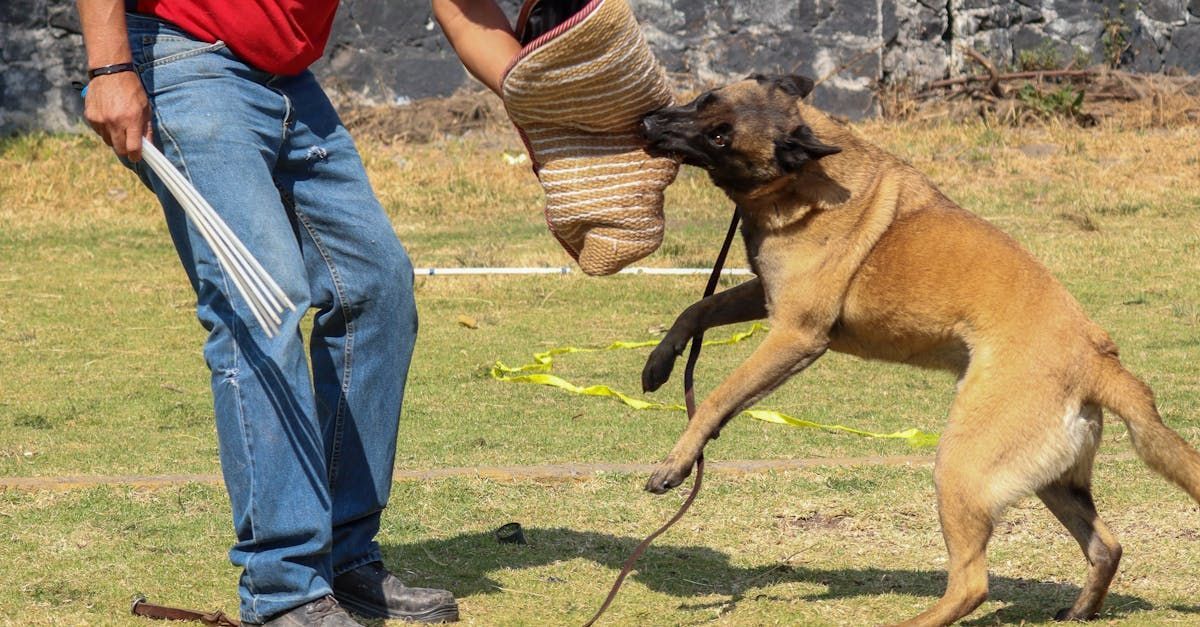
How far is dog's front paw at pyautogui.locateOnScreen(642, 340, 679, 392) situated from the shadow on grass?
613mm

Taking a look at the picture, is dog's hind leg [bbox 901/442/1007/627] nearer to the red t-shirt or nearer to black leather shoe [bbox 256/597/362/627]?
black leather shoe [bbox 256/597/362/627]

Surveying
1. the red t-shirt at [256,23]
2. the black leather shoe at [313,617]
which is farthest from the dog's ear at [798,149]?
the black leather shoe at [313,617]

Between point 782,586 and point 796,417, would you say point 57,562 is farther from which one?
point 796,417

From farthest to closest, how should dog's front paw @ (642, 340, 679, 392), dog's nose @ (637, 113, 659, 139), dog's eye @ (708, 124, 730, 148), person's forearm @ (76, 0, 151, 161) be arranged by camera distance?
1. dog's front paw @ (642, 340, 679, 392)
2. dog's eye @ (708, 124, 730, 148)
3. dog's nose @ (637, 113, 659, 139)
4. person's forearm @ (76, 0, 151, 161)

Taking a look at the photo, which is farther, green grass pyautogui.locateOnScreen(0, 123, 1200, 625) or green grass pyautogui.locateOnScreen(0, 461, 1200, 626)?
green grass pyautogui.locateOnScreen(0, 123, 1200, 625)

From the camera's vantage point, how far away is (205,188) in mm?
3830

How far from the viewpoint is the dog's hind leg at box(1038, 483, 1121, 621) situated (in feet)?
14.4

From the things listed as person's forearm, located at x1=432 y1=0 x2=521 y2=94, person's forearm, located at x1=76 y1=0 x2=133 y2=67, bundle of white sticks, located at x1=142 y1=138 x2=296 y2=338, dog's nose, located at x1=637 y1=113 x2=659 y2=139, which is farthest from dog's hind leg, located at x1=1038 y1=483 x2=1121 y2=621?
Result: person's forearm, located at x1=76 y1=0 x2=133 y2=67

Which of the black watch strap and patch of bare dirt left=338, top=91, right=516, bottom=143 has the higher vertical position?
the black watch strap

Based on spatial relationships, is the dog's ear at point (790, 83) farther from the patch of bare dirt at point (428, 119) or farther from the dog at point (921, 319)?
the patch of bare dirt at point (428, 119)

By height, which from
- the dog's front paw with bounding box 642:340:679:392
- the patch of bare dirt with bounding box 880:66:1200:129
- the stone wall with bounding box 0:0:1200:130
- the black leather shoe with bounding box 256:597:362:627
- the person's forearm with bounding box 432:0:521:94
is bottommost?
the patch of bare dirt with bounding box 880:66:1200:129

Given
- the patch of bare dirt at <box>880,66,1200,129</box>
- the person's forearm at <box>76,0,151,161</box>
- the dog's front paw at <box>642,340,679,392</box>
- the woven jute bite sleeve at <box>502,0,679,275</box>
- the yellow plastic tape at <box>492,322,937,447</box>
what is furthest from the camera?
the patch of bare dirt at <box>880,66,1200,129</box>

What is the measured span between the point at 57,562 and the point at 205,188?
65.8 inches

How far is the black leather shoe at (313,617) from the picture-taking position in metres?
3.92
